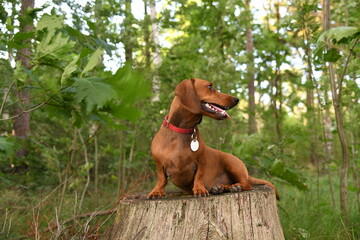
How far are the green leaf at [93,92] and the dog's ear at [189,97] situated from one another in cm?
90

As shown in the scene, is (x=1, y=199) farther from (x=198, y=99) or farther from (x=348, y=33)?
(x=348, y=33)

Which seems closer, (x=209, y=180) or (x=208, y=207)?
(x=208, y=207)

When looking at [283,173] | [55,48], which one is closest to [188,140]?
[55,48]

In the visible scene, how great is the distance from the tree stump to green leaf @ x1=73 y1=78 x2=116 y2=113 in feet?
3.24

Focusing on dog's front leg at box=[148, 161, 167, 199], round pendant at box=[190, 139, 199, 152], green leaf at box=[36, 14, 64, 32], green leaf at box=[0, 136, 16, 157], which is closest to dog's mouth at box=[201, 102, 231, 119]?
round pendant at box=[190, 139, 199, 152]

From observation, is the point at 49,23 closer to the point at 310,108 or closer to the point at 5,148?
the point at 5,148

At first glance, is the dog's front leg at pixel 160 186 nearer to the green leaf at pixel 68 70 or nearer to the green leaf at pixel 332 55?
the green leaf at pixel 68 70

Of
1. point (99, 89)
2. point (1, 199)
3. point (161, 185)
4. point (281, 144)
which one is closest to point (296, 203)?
point (281, 144)

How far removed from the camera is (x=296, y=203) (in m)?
5.17

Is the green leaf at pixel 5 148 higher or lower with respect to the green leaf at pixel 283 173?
higher

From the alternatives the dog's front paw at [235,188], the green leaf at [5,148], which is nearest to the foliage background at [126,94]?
the green leaf at [5,148]

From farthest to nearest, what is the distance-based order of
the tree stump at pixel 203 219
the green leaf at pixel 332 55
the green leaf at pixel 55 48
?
the green leaf at pixel 332 55 < the tree stump at pixel 203 219 < the green leaf at pixel 55 48

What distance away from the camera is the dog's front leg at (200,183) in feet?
8.16

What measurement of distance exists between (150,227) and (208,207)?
430 millimetres
